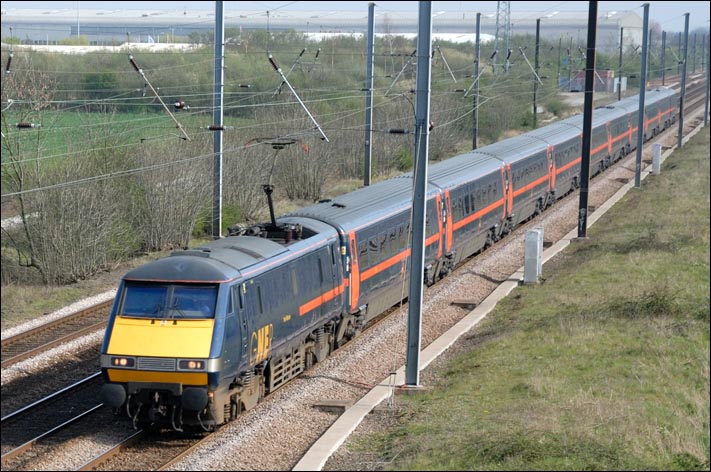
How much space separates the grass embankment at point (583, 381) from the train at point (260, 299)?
2.21 m

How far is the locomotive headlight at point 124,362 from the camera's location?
44.5ft

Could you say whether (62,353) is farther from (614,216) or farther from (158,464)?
(614,216)

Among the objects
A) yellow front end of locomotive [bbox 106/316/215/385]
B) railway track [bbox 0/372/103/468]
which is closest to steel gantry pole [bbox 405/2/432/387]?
yellow front end of locomotive [bbox 106/316/215/385]

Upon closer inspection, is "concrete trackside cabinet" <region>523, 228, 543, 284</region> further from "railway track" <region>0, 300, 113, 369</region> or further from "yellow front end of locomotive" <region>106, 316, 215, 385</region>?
"yellow front end of locomotive" <region>106, 316, 215, 385</region>

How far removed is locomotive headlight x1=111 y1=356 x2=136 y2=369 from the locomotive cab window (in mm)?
663

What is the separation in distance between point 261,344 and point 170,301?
189cm

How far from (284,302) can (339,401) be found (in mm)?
1842

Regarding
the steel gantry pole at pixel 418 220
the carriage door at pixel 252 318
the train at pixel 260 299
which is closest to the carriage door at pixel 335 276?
the train at pixel 260 299

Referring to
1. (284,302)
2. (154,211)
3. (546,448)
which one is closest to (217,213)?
(154,211)

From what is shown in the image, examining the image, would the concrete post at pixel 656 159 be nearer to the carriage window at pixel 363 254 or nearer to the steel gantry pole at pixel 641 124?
the steel gantry pole at pixel 641 124

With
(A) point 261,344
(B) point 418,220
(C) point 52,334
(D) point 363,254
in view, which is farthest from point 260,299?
(C) point 52,334

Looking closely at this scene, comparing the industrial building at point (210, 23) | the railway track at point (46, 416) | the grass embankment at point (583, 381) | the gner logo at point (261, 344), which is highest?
the industrial building at point (210, 23)

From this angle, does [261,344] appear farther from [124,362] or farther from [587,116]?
[587,116]

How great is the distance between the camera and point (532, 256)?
25703mm
